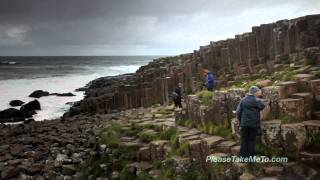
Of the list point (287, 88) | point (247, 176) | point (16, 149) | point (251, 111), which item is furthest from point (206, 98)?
point (16, 149)

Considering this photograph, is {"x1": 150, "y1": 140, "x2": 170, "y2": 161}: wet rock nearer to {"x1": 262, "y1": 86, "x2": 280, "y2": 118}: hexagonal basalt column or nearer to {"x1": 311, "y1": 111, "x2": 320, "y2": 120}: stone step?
{"x1": 262, "y1": 86, "x2": 280, "y2": 118}: hexagonal basalt column

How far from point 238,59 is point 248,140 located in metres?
13.7

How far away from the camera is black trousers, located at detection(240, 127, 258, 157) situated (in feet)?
30.2

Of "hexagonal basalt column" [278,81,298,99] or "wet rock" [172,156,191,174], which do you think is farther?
"wet rock" [172,156,191,174]

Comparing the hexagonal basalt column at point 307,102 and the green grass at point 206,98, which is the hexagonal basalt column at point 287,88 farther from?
the green grass at point 206,98

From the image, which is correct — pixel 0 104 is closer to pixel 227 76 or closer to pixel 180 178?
pixel 227 76

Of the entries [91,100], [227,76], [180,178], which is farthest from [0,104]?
[180,178]

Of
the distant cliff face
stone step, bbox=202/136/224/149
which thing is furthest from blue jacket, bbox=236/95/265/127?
the distant cliff face

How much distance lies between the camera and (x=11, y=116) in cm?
3031

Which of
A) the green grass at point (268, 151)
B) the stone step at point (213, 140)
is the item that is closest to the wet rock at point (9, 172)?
the stone step at point (213, 140)

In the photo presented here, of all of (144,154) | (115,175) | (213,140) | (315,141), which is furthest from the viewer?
(144,154)

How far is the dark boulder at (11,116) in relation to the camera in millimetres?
29375

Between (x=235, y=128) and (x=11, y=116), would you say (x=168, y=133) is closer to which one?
(x=235, y=128)

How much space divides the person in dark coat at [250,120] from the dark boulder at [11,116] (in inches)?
907
